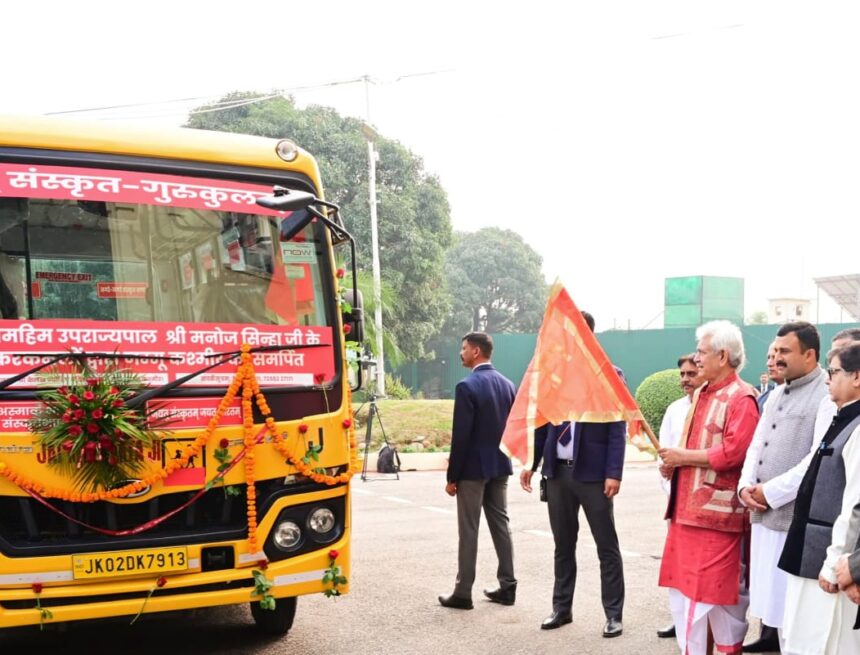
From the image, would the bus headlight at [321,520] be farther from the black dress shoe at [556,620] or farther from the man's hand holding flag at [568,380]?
the black dress shoe at [556,620]

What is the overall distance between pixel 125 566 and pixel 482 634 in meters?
2.41

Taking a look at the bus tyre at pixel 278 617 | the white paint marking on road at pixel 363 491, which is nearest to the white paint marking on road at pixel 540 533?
the white paint marking on road at pixel 363 491

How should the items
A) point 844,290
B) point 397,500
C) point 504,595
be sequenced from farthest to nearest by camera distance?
point 844,290, point 397,500, point 504,595

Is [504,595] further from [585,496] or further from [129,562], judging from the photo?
[129,562]

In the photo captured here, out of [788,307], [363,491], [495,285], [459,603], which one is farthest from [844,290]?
[459,603]

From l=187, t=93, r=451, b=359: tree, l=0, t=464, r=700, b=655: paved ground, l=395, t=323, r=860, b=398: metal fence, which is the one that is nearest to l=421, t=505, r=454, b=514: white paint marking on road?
l=0, t=464, r=700, b=655: paved ground

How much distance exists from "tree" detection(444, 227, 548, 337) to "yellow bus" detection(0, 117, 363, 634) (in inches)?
2016

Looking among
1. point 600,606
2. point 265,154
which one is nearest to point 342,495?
point 265,154

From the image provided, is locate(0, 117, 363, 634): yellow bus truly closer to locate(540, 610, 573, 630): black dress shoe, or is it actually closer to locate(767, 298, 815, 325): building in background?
locate(540, 610, 573, 630): black dress shoe

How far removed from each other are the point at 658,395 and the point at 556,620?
15358 millimetres

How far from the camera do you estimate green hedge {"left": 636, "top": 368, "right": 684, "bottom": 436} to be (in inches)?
816

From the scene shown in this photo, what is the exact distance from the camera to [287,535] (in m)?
5.08

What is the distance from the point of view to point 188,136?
18.0 ft

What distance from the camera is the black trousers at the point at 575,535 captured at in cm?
611
